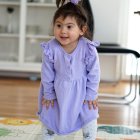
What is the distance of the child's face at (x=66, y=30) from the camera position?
3.76 ft

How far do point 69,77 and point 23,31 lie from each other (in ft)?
7.80

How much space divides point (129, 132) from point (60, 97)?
724 millimetres

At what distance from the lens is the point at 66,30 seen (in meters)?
1.15

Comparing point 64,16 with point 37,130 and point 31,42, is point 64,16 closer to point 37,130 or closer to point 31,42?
point 37,130

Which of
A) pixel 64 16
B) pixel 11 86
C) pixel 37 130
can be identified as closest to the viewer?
pixel 64 16

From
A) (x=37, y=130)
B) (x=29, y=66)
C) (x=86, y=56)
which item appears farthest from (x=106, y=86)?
(x=86, y=56)

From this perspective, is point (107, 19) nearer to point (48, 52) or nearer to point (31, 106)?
point (31, 106)

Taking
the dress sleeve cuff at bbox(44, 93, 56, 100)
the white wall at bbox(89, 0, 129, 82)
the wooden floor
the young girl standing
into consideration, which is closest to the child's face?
the young girl standing

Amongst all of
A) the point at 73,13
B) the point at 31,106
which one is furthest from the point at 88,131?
the point at 31,106

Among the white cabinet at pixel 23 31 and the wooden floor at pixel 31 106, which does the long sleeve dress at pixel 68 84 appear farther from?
the white cabinet at pixel 23 31

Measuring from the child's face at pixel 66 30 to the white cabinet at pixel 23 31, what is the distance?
2.26 meters

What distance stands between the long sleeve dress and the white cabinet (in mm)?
2225

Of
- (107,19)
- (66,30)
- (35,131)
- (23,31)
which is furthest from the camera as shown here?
(23,31)

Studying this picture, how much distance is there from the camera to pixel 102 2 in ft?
10.9
